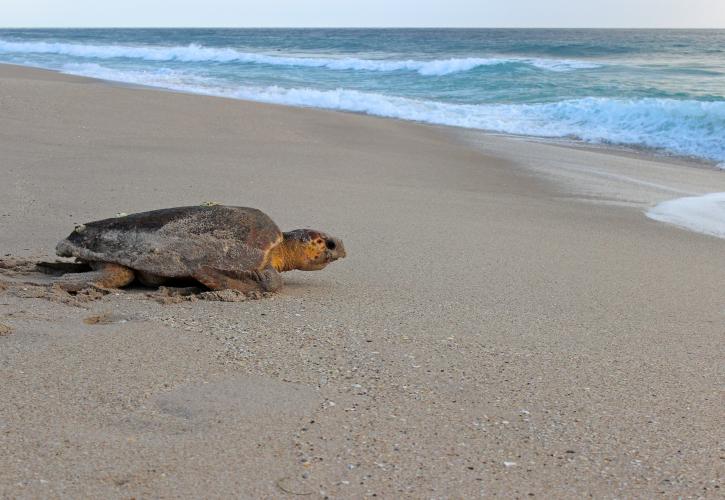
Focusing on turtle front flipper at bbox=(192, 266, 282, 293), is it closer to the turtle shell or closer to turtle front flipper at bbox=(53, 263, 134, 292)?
the turtle shell

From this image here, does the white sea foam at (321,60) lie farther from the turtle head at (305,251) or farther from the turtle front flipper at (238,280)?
the turtle front flipper at (238,280)

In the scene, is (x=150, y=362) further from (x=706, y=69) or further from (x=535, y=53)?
(x=535, y=53)

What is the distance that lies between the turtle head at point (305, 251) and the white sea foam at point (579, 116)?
8973mm

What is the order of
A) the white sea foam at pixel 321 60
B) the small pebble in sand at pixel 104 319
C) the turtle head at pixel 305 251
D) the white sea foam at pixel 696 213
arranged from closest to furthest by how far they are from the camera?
the small pebble in sand at pixel 104 319, the turtle head at pixel 305 251, the white sea foam at pixel 696 213, the white sea foam at pixel 321 60

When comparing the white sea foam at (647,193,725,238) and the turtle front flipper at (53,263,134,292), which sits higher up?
the white sea foam at (647,193,725,238)

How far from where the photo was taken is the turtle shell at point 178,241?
3918 mm

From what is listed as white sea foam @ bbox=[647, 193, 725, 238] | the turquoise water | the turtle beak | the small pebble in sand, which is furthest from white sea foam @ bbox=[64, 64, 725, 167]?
the small pebble in sand

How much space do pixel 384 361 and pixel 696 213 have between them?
4.93m

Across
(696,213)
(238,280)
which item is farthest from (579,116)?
(238,280)

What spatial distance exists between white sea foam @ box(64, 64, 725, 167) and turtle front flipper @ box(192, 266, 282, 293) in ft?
31.0

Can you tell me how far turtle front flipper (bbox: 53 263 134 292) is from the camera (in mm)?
3857

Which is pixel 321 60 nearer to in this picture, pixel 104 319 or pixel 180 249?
pixel 180 249

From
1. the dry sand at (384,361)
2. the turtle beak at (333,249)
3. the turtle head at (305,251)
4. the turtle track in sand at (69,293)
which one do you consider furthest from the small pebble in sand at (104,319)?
the turtle beak at (333,249)

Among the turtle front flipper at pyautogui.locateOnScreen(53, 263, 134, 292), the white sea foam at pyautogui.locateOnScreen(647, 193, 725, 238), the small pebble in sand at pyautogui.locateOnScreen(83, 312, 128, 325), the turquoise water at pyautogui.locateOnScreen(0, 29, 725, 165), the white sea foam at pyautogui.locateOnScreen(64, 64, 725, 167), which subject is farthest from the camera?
the turquoise water at pyautogui.locateOnScreen(0, 29, 725, 165)
